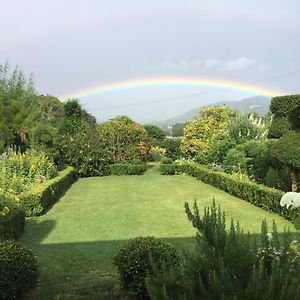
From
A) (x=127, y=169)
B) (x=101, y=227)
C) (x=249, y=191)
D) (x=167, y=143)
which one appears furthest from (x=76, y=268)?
(x=167, y=143)

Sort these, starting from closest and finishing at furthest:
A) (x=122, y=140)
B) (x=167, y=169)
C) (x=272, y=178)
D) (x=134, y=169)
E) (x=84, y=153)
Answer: (x=272, y=178), (x=84, y=153), (x=167, y=169), (x=134, y=169), (x=122, y=140)

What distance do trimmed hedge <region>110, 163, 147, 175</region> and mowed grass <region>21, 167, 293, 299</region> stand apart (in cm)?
645

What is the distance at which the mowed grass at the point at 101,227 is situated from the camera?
6223mm

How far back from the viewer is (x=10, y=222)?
27.9ft

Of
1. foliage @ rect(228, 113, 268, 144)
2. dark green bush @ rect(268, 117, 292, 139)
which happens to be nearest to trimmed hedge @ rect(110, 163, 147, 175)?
foliage @ rect(228, 113, 268, 144)

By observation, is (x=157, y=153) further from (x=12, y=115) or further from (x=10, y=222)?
(x=10, y=222)

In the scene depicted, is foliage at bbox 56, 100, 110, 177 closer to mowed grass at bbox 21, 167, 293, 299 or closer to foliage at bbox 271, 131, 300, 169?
mowed grass at bbox 21, 167, 293, 299

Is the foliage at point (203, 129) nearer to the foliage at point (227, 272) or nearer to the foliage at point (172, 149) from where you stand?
the foliage at point (172, 149)

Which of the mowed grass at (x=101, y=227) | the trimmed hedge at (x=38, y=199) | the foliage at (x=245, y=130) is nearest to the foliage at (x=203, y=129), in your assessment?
the foliage at (x=245, y=130)

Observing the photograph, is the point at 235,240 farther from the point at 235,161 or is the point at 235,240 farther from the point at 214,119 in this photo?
the point at 214,119

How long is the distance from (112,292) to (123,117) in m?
23.4

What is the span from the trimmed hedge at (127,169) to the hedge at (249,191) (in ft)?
15.0

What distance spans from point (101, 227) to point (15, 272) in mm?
4977

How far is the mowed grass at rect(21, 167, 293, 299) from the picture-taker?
6223 millimetres
